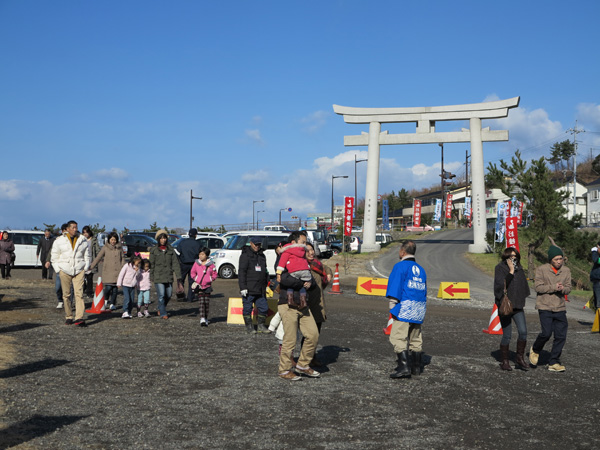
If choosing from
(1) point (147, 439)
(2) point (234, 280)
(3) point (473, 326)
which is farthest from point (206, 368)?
(2) point (234, 280)

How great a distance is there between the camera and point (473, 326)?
576 inches

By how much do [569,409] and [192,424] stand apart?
4150 mm

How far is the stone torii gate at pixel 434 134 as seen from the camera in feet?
131

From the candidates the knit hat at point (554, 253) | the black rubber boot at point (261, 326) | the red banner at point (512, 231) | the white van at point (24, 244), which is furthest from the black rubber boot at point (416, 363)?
the white van at point (24, 244)

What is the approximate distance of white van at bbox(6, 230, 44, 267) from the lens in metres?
28.5

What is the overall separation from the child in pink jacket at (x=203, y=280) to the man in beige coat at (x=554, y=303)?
6.61 m

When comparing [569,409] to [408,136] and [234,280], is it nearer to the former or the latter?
[234,280]

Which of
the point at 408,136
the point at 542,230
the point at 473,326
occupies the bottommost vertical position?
the point at 473,326

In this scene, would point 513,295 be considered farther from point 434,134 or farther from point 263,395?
point 434,134

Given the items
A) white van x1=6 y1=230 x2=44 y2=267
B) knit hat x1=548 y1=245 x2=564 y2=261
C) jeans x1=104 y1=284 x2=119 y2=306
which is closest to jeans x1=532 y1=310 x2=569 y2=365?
knit hat x1=548 y1=245 x2=564 y2=261

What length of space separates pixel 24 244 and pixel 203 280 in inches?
727

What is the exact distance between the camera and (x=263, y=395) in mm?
7336

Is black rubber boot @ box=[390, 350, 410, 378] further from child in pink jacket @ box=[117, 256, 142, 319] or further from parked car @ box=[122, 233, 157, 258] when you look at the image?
parked car @ box=[122, 233, 157, 258]

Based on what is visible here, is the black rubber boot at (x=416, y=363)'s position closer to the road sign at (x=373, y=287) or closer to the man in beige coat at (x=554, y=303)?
the man in beige coat at (x=554, y=303)
